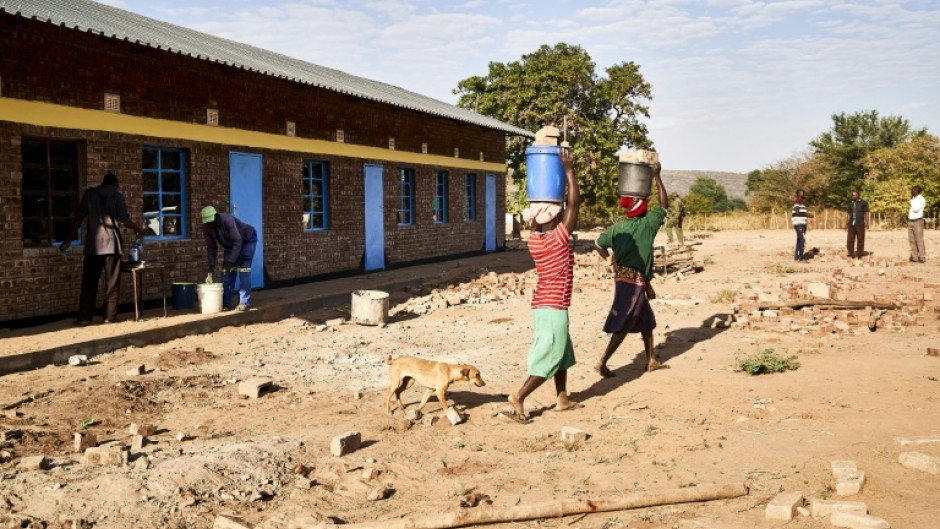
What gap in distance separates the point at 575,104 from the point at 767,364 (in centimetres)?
3082

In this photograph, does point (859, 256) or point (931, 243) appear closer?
point (859, 256)

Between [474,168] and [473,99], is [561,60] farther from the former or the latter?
[474,168]

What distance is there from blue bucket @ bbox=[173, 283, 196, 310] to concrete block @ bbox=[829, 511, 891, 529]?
31.4 ft

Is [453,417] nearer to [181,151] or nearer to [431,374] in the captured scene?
[431,374]

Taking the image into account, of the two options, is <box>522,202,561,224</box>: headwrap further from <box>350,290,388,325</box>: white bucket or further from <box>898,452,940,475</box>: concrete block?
<box>350,290,388,325</box>: white bucket

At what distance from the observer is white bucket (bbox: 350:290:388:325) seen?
36.5 feet

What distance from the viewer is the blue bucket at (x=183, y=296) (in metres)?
11.4

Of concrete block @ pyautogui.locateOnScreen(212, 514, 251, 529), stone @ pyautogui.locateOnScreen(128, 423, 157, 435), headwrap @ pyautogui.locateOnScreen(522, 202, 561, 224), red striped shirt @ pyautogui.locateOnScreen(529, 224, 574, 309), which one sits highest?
headwrap @ pyautogui.locateOnScreen(522, 202, 561, 224)

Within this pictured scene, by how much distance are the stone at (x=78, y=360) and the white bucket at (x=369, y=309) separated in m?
3.74

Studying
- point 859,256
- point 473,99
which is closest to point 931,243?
point 859,256

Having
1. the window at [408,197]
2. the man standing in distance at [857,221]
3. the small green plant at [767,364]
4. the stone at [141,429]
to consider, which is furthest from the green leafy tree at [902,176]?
the stone at [141,429]

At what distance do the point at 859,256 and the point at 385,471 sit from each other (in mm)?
18834

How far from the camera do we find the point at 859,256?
2042cm

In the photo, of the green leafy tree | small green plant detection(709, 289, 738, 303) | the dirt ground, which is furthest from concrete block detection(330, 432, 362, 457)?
the green leafy tree
